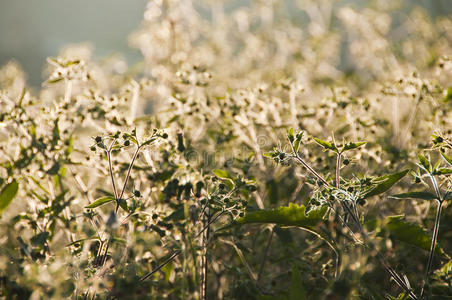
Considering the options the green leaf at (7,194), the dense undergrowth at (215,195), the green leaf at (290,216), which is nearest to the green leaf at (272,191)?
the dense undergrowth at (215,195)

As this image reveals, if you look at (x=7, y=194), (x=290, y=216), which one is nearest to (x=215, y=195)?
(x=290, y=216)

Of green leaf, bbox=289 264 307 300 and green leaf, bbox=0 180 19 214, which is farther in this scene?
green leaf, bbox=0 180 19 214

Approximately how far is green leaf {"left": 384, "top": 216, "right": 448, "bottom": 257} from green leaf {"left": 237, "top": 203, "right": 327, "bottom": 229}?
0.20 metres

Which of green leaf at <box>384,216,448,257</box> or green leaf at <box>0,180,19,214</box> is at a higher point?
green leaf at <box>0,180,19,214</box>

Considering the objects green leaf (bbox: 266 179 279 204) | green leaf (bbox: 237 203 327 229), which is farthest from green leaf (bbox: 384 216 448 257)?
green leaf (bbox: 266 179 279 204)

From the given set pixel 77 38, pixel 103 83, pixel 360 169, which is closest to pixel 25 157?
pixel 360 169

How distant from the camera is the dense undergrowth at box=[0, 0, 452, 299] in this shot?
98 cm

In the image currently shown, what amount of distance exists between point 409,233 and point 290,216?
36 centimetres

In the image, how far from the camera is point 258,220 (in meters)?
1.06

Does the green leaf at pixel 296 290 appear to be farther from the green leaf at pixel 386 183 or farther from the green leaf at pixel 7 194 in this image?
the green leaf at pixel 7 194

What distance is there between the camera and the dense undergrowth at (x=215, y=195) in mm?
976

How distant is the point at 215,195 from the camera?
1.05 m

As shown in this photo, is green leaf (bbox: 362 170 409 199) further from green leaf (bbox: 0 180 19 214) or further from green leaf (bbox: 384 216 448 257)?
green leaf (bbox: 0 180 19 214)

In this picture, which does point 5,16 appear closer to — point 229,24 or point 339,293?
point 229,24
